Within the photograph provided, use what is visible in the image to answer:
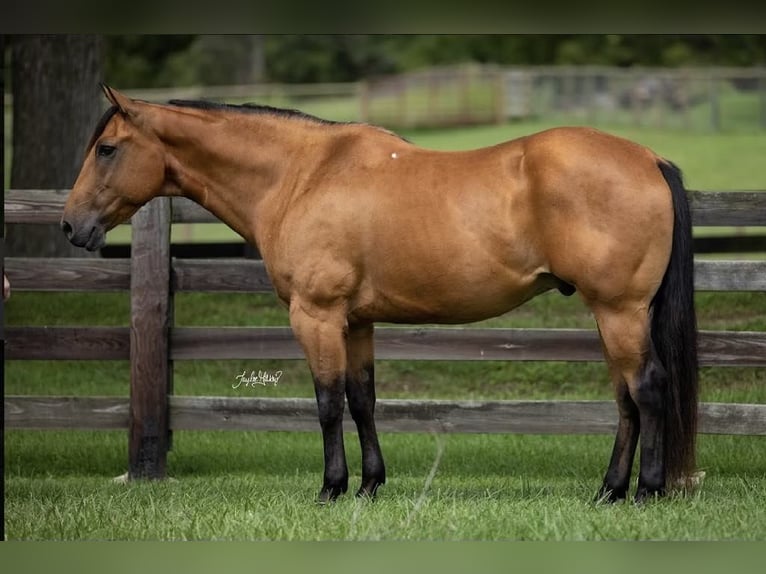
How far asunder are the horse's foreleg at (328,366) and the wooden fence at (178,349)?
1.28m

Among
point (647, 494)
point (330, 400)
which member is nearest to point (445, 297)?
point (330, 400)

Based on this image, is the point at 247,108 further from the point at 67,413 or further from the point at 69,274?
the point at 67,413

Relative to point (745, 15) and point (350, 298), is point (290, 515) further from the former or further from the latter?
point (745, 15)

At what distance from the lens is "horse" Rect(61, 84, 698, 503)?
579 centimetres

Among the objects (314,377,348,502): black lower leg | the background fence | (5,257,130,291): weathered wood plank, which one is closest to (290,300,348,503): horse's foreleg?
(314,377,348,502): black lower leg

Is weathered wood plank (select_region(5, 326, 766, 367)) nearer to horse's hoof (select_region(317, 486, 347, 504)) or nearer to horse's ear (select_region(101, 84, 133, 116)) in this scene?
horse's hoof (select_region(317, 486, 347, 504))

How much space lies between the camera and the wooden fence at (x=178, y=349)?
24.7 ft

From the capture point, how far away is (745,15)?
4598mm

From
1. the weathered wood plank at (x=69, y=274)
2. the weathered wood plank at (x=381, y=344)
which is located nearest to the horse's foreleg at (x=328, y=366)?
the weathered wood plank at (x=381, y=344)

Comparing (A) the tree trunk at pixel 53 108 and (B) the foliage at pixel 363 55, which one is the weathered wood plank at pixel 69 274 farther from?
(B) the foliage at pixel 363 55

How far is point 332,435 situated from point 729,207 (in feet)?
9.38

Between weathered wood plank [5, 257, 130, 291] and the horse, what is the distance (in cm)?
119

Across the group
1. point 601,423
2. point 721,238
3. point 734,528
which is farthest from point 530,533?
point 721,238

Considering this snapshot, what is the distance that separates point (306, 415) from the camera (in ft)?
25.1
